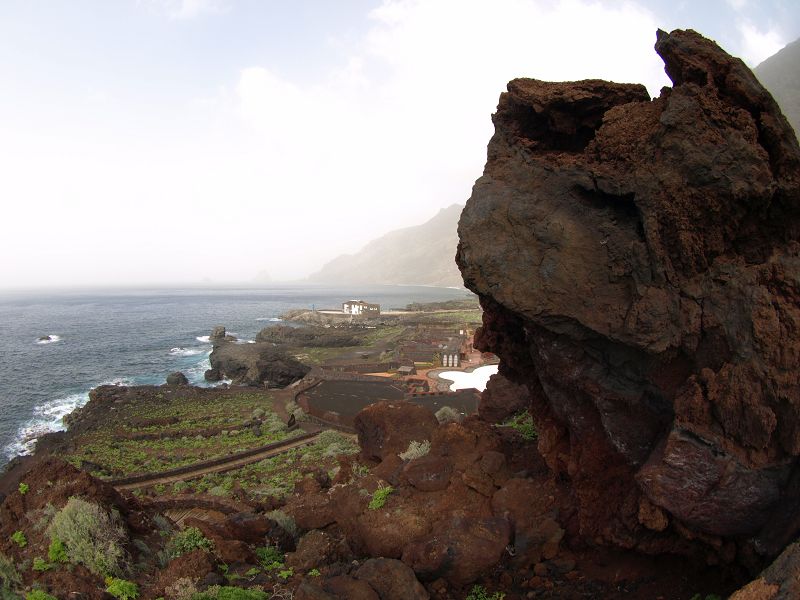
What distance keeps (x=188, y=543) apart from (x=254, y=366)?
118 ft

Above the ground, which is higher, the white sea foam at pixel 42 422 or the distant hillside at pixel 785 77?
the distant hillside at pixel 785 77

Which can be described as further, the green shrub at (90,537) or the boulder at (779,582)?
the green shrub at (90,537)

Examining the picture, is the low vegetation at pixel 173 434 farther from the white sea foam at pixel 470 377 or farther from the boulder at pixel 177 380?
the white sea foam at pixel 470 377

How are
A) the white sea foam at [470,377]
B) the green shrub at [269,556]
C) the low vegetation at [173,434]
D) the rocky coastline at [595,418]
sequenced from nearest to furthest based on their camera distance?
1. the rocky coastline at [595,418]
2. the green shrub at [269,556]
3. the low vegetation at [173,434]
4. the white sea foam at [470,377]

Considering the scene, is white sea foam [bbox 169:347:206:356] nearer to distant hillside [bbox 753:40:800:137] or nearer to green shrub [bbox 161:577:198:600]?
green shrub [bbox 161:577:198:600]

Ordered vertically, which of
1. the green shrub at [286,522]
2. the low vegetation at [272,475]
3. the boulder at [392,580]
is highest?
the boulder at [392,580]

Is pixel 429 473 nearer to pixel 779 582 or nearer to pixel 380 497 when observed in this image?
pixel 380 497

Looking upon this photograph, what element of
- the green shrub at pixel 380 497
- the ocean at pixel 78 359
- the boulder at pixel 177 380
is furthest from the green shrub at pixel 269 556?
the boulder at pixel 177 380

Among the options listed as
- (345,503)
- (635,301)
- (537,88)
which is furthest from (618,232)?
(345,503)

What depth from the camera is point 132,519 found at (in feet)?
32.7

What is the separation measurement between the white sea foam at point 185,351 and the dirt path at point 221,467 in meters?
44.5

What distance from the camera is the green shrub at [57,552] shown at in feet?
25.9

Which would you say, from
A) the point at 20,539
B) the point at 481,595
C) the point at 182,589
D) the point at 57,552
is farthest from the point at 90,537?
the point at 481,595

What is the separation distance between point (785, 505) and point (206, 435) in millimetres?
24668
